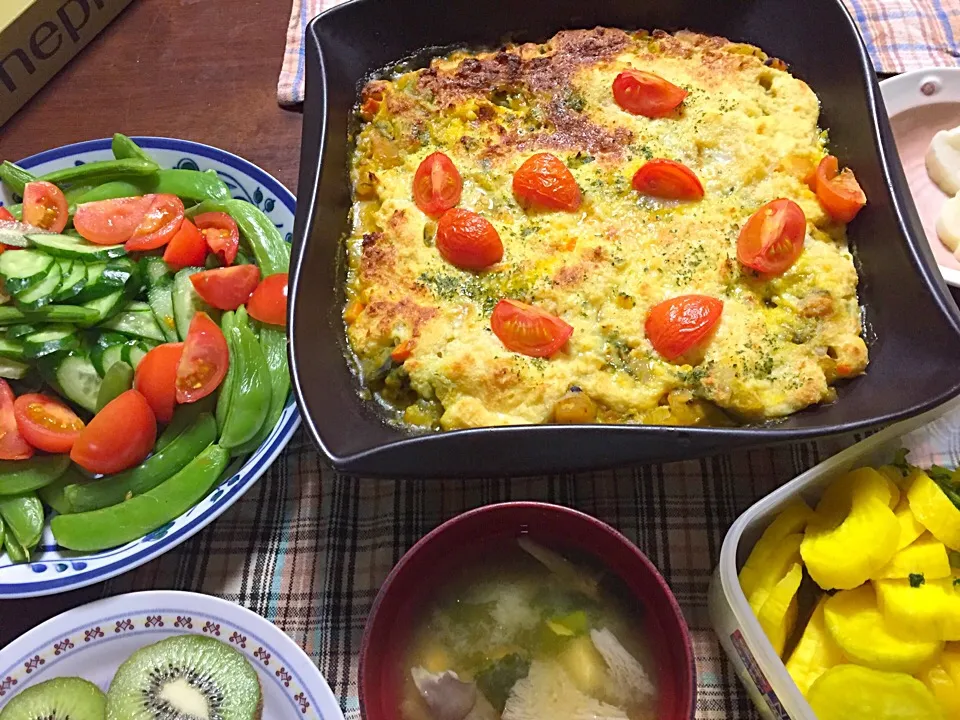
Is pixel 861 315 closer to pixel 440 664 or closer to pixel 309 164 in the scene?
pixel 440 664

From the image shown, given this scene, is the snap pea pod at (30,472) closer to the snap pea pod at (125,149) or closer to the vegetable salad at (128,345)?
the vegetable salad at (128,345)

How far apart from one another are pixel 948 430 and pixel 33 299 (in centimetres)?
205

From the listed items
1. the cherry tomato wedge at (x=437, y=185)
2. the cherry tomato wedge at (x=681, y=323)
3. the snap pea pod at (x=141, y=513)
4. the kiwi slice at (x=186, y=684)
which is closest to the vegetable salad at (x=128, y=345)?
the snap pea pod at (x=141, y=513)

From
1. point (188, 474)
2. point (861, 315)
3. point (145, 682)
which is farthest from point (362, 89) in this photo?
point (145, 682)

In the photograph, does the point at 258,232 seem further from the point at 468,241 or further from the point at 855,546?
the point at 855,546

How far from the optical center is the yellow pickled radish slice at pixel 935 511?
1.37m

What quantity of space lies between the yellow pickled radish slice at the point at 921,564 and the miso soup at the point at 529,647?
46cm

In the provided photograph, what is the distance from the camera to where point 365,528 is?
1715mm

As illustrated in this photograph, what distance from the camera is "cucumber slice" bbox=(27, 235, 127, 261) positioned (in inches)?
74.2

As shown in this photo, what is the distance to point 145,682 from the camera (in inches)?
57.7

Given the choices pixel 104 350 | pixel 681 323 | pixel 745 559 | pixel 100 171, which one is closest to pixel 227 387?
pixel 104 350

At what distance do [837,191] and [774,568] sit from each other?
0.84 m

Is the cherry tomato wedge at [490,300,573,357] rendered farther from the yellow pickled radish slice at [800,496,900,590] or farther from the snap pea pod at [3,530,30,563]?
the snap pea pod at [3,530,30,563]

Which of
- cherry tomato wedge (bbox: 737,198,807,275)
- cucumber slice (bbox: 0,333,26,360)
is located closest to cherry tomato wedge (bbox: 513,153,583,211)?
cherry tomato wedge (bbox: 737,198,807,275)
